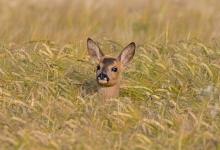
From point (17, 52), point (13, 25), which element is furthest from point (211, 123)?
point (13, 25)

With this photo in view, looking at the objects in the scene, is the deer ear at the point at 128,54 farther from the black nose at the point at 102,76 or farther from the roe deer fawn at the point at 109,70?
the black nose at the point at 102,76

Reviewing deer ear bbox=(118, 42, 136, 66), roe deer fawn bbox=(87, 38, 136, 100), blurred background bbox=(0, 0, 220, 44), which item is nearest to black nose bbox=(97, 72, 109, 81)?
roe deer fawn bbox=(87, 38, 136, 100)

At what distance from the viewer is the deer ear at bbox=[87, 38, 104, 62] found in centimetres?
820

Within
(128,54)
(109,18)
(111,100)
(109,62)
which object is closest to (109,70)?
(109,62)

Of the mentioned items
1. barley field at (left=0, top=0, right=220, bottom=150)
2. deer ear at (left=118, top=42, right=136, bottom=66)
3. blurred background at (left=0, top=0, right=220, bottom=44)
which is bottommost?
barley field at (left=0, top=0, right=220, bottom=150)

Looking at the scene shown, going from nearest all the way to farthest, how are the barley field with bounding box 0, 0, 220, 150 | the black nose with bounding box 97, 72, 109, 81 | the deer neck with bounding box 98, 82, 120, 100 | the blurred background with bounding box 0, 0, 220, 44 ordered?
the barley field with bounding box 0, 0, 220, 150 < the black nose with bounding box 97, 72, 109, 81 < the deer neck with bounding box 98, 82, 120, 100 < the blurred background with bounding box 0, 0, 220, 44

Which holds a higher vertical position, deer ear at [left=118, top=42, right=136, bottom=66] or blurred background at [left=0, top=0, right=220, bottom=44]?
blurred background at [left=0, top=0, right=220, bottom=44]

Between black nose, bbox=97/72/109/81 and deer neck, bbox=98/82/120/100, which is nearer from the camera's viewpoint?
black nose, bbox=97/72/109/81

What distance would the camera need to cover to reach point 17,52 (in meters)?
8.77

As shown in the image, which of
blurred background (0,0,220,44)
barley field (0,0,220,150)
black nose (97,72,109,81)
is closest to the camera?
barley field (0,0,220,150)

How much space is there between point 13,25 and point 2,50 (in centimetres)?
344

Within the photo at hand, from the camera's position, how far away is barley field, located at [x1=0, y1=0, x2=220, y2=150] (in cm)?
640

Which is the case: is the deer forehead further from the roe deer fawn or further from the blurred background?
the blurred background

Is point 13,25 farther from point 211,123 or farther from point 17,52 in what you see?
point 211,123
